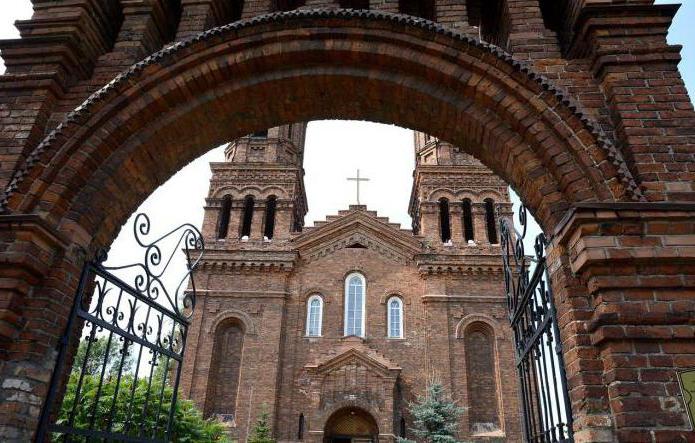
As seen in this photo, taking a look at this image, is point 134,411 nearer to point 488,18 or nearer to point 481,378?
point 488,18

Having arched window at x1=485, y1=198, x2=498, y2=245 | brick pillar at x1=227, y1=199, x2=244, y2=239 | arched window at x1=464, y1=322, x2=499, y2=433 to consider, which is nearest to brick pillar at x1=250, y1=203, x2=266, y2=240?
brick pillar at x1=227, y1=199, x2=244, y2=239

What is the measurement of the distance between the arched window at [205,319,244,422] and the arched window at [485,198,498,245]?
11.4 metres

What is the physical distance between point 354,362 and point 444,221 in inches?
320

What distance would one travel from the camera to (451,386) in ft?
61.6

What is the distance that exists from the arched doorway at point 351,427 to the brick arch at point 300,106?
51.3ft

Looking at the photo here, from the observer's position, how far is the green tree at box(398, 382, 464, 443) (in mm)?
16953

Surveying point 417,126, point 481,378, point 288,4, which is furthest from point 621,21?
point 481,378

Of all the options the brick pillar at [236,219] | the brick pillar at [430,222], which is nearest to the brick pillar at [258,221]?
the brick pillar at [236,219]

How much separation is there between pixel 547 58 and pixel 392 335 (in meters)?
17.0

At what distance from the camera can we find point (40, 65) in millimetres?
4496

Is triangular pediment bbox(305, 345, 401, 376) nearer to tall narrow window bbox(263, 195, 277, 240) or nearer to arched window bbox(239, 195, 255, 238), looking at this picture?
tall narrow window bbox(263, 195, 277, 240)

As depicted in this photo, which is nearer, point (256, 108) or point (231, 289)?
point (256, 108)

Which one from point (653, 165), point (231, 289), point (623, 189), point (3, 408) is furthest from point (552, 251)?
point (231, 289)

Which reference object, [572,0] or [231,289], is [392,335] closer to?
[231,289]
